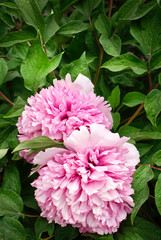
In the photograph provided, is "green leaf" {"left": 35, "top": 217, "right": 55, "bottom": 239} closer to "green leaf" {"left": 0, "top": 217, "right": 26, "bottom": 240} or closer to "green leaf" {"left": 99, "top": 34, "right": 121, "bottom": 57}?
"green leaf" {"left": 0, "top": 217, "right": 26, "bottom": 240}

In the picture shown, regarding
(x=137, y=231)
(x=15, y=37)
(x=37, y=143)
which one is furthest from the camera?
(x=15, y=37)

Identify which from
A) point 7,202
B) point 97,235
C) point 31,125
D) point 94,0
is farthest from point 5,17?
point 97,235

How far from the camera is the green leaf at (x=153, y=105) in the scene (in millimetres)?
621

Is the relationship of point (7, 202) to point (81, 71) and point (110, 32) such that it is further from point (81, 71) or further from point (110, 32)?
point (110, 32)

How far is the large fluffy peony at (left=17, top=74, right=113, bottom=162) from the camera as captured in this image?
1.73ft

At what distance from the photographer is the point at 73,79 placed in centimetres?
64

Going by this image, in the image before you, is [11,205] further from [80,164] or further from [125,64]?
[125,64]

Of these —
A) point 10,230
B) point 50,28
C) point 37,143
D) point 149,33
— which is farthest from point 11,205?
point 149,33

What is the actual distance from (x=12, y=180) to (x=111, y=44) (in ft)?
1.31

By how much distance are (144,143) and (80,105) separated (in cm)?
20

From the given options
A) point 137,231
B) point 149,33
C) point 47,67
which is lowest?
point 137,231

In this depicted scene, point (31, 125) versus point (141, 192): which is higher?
point (31, 125)

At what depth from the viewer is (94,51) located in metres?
0.81

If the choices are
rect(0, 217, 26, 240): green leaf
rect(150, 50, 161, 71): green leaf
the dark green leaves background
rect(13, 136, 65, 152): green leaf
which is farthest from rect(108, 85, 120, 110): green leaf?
rect(0, 217, 26, 240): green leaf
